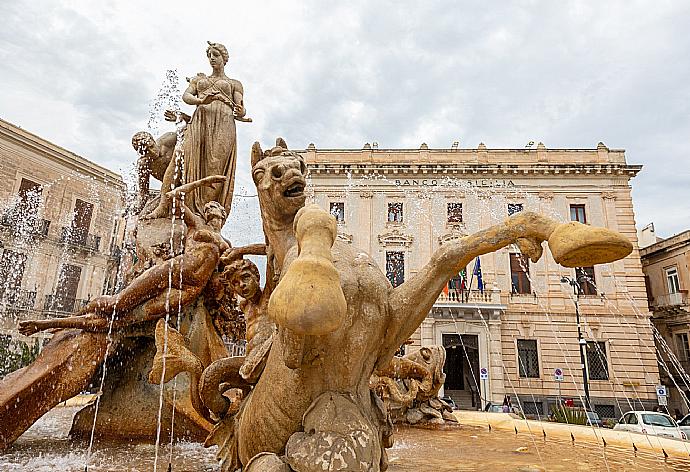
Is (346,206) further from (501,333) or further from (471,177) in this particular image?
(501,333)

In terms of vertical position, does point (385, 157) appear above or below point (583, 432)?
above

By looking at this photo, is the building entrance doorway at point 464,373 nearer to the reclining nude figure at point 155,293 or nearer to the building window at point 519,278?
the building window at point 519,278

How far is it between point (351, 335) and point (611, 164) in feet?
89.6

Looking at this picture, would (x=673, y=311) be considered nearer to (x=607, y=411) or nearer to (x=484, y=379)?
(x=607, y=411)

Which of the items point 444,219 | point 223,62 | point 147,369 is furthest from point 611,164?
point 147,369

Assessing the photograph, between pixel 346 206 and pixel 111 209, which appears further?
pixel 111 209

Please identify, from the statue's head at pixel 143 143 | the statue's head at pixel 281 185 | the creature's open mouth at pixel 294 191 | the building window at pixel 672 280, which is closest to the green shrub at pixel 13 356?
the statue's head at pixel 143 143

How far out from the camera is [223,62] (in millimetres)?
5723

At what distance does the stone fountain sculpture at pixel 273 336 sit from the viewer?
1566mm

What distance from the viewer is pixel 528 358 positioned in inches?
898

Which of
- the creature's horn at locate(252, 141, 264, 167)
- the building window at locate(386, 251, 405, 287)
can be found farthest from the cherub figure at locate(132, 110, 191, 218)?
the building window at locate(386, 251, 405, 287)

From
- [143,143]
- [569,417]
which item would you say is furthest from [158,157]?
Answer: [569,417]

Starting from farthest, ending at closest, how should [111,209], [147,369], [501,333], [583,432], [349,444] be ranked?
[111,209] < [501,333] < [583,432] < [147,369] < [349,444]

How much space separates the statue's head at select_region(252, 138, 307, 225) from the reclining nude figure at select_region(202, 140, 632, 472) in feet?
0.04
